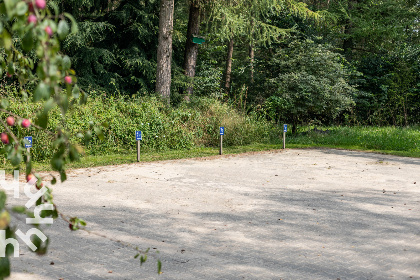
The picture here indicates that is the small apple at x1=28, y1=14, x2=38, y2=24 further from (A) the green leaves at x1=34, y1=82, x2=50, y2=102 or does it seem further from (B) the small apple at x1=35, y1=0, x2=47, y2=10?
(A) the green leaves at x1=34, y1=82, x2=50, y2=102

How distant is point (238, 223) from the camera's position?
278 inches

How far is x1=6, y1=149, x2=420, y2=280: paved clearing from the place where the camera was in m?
5.11

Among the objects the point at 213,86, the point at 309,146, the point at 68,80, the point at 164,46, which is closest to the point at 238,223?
the point at 68,80

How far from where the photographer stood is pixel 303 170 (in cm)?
1238

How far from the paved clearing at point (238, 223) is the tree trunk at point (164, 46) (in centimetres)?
744

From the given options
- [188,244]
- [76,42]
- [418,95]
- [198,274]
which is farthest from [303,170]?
[418,95]

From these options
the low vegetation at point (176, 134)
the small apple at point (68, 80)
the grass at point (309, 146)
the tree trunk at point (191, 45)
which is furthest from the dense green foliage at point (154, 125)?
the small apple at point (68, 80)

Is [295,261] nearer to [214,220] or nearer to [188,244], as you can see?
[188,244]

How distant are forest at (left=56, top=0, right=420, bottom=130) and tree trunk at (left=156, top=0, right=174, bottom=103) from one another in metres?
0.04

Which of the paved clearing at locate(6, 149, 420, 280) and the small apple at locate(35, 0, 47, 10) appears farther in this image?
the paved clearing at locate(6, 149, 420, 280)

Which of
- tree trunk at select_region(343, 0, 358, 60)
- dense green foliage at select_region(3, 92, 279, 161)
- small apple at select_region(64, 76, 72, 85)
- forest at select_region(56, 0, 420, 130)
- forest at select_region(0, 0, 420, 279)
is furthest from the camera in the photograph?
tree trunk at select_region(343, 0, 358, 60)

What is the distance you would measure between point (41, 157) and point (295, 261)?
9.45 metres

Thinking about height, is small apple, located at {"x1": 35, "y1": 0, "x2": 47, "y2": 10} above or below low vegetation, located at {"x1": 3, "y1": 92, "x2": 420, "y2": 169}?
above

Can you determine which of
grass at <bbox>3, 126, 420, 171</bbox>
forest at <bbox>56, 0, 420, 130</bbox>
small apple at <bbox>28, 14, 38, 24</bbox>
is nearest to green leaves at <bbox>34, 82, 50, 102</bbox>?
small apple at <bbox>28, 14, 38, 24</bbox>
